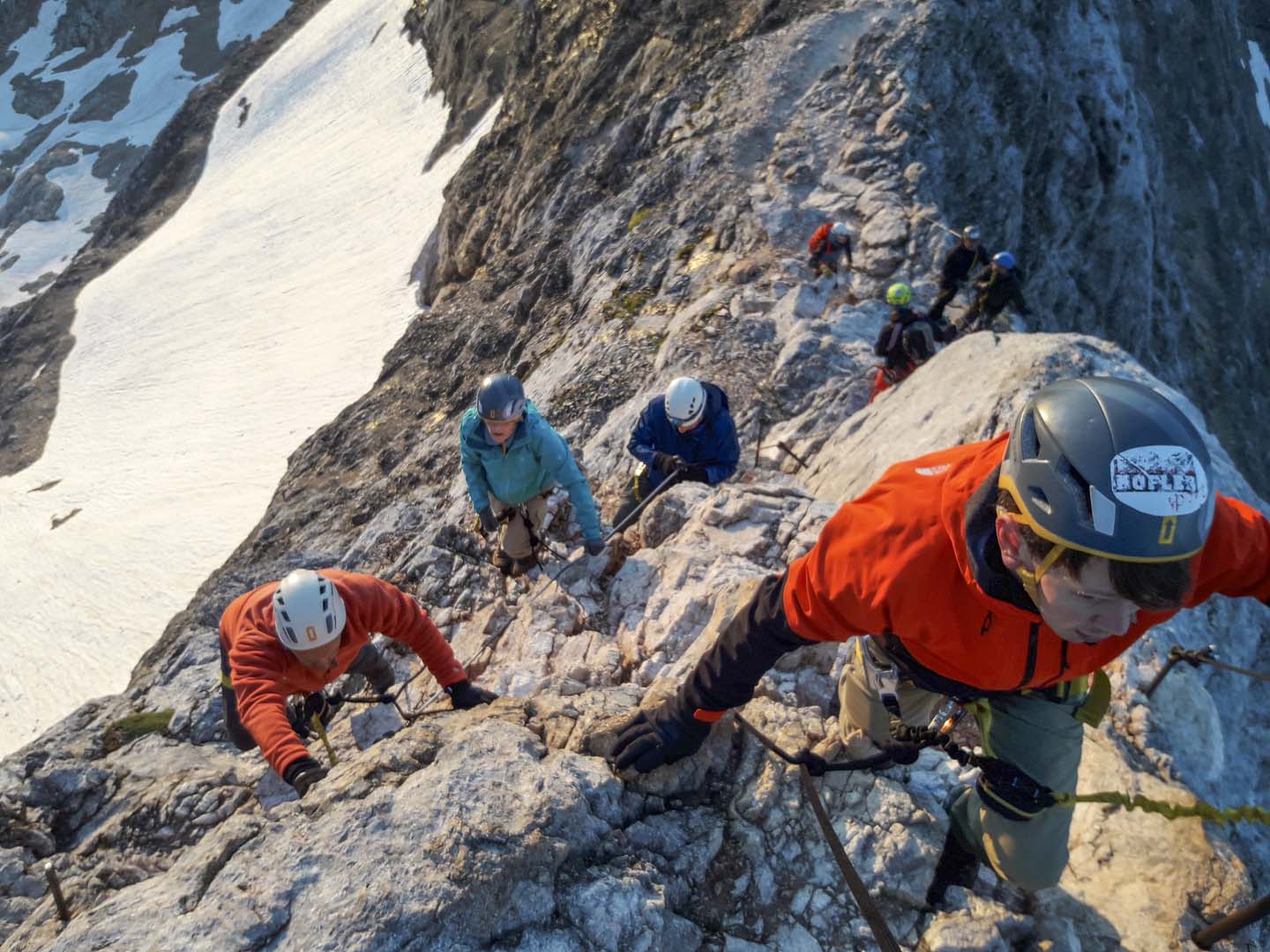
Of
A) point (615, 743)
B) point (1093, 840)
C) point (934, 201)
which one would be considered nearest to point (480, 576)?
point (615, 743)

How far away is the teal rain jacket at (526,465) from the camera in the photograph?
322 inches

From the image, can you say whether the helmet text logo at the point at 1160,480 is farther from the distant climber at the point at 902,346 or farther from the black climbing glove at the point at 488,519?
the distant climber at the point at 902,346

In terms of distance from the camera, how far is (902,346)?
456 inches

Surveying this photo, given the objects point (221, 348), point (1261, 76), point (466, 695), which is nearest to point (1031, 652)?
point (466, 695)

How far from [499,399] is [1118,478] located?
5.77 m

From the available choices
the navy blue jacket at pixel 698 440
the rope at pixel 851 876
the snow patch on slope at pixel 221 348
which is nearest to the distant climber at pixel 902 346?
the navy blue jacket at pixel 698 440

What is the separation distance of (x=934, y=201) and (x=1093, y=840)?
1430cm

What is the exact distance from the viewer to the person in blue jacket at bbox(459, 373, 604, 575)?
25.5 ft

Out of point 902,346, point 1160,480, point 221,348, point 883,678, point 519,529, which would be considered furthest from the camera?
point 221,348

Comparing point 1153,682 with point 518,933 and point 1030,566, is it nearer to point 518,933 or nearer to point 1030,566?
point 1030,566

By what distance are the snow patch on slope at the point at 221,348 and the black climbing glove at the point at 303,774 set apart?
17481 mm

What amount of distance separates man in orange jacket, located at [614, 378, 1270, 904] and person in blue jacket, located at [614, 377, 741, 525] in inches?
169

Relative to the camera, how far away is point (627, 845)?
13.9 ft

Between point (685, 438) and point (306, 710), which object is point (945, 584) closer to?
point (685, 438)
